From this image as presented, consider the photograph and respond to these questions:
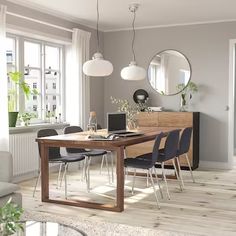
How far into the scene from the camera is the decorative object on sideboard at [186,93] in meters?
6.85

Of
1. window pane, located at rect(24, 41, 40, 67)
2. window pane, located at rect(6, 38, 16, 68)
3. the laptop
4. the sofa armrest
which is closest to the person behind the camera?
the sofa armrest

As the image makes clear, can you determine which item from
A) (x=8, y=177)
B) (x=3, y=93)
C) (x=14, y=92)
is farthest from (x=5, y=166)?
(x=14, y=92)

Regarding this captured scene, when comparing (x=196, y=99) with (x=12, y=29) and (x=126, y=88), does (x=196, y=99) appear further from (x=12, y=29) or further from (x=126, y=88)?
(x=12, y=29)

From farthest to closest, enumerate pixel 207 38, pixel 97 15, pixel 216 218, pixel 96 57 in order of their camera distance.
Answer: pixel 207 38, pixel 97 15, pixel 96 57, pixel 216 218

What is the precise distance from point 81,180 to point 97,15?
259cm

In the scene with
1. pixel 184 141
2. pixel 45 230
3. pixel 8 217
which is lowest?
pixel 45 230

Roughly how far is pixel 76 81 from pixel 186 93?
1931 millimetres

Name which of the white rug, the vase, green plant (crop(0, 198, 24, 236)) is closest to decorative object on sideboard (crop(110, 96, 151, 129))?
the vase

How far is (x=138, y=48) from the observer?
740 cm

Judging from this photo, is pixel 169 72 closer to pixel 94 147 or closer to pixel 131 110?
pixel 131 110

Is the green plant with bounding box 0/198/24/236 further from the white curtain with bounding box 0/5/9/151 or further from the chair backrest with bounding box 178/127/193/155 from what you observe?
the chair backrest with bounding box 178/127/193/155

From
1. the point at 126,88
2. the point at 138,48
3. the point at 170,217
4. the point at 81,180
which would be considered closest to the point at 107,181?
the point at 81,180

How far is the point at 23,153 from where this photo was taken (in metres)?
5.64

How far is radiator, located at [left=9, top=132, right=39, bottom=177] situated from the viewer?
549 centimetres
